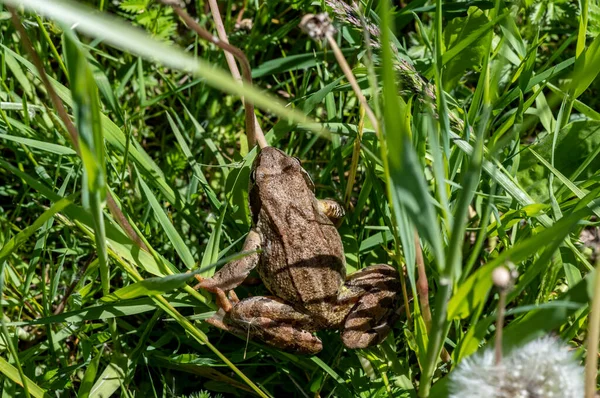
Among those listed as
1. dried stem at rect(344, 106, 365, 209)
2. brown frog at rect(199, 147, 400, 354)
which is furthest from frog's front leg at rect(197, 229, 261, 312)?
dried stem at rect(344, 106, 365, 209)

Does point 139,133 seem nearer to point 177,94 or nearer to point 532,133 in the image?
point 177,94

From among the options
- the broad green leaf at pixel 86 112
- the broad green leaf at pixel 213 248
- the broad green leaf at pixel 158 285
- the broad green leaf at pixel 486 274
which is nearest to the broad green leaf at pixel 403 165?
the broad green leaf at pixel 486 274

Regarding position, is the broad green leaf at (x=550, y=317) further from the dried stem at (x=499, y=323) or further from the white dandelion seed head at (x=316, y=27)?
the white dandelion seed head at (x=316, y=27)

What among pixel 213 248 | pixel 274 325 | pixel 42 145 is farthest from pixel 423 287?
pixel 42 145

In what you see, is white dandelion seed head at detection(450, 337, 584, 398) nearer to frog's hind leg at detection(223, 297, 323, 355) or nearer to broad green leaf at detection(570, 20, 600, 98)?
frog's hind leg at detection(223, 297, 323, 355)

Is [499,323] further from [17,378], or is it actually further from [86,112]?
[17,378]

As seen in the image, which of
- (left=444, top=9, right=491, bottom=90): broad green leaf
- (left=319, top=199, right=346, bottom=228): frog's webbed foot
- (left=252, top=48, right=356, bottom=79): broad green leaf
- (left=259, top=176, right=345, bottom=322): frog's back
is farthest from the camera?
(left=252, top=48, right=356, bottom=79): broad green leaf
